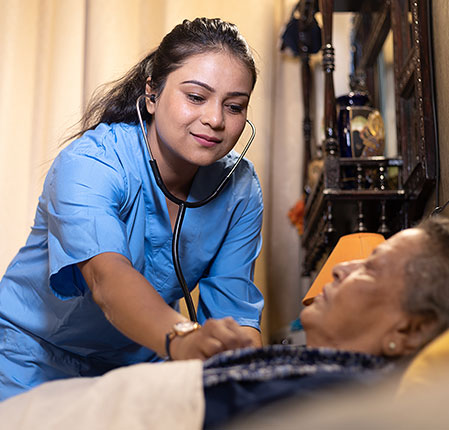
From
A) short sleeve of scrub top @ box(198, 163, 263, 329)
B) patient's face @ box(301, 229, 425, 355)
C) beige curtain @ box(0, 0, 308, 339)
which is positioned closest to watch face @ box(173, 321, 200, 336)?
patient's face @ box(301, 229, 425, 355)

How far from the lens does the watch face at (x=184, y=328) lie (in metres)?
1.00

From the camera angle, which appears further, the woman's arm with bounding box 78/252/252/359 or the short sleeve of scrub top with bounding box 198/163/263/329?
the short sleeve of scrub top with bounding box 198/163/263/329

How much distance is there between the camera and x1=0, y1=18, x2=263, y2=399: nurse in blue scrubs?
133 cm

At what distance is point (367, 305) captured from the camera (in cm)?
109

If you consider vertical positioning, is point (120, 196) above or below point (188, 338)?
above

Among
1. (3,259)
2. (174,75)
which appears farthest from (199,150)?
(3,259)

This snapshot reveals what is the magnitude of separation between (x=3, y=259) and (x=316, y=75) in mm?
1597

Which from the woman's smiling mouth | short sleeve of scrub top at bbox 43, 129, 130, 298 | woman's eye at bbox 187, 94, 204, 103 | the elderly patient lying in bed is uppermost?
woman's eye at bbox 187, 94, 204, 103

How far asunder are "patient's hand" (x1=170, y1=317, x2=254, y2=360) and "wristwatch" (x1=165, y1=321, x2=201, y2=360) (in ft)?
0.04

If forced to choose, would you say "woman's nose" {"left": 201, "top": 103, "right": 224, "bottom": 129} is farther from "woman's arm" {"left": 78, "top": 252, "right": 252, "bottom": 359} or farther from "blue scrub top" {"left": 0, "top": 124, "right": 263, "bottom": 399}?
"woman's arm" {"left": 78, "top": 252, "right": 252, "bottom": 359}

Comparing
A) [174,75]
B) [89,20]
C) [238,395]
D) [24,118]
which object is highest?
[89,20]

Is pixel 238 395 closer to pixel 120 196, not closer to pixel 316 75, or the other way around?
pixel 120 196

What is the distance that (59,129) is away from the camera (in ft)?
9.80

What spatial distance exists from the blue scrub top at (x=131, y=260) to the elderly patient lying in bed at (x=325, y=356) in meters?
0.37
